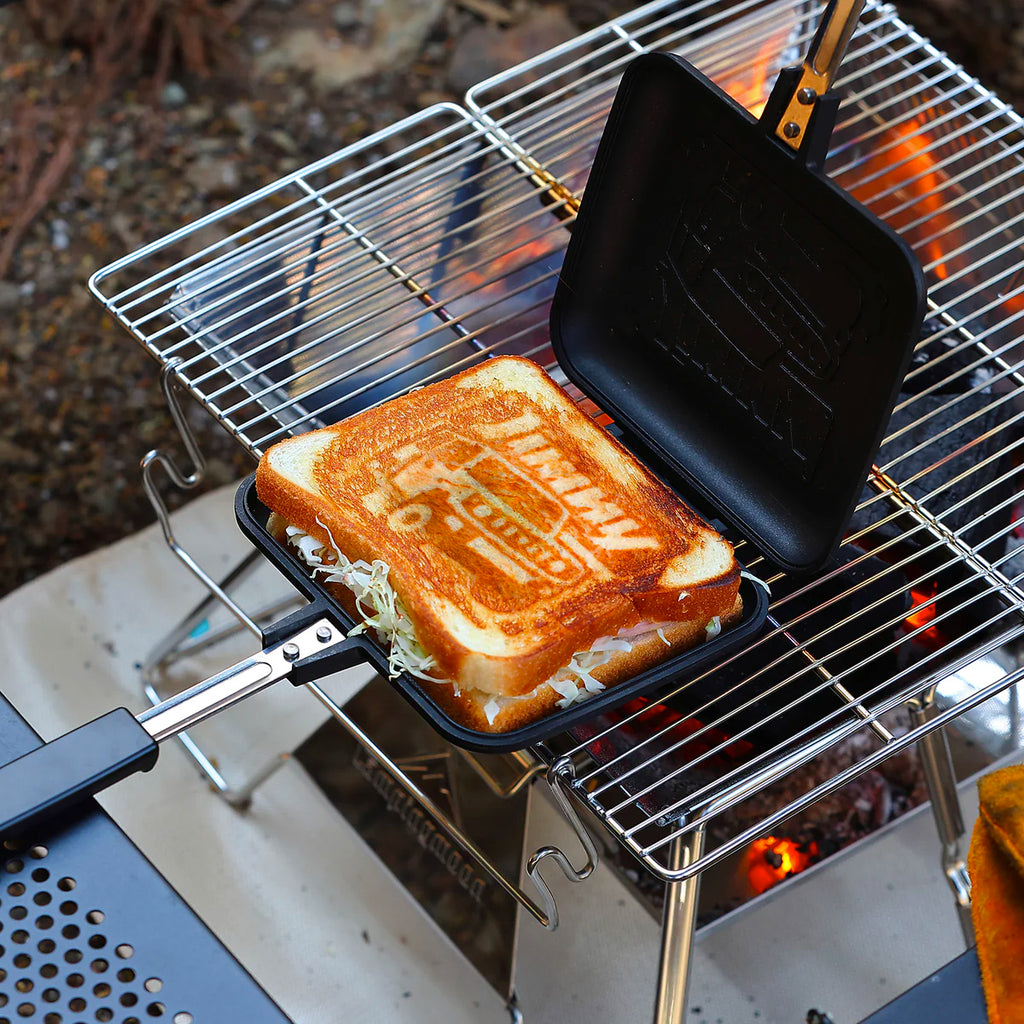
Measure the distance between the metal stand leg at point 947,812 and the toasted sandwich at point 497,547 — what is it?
566 millimetres

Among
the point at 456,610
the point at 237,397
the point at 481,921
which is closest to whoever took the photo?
the point at 456,610

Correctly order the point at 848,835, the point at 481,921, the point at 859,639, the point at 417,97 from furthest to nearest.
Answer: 1. the point at 417,97
2. the point at 848,835
3. the point at 481,921
4. the point at 859,639

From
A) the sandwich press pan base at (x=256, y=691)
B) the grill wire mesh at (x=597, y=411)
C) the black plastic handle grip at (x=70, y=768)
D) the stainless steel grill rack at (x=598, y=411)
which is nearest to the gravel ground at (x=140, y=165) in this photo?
the grill wire mesh at (x=597, y=411)

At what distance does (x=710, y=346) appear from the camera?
1230mm

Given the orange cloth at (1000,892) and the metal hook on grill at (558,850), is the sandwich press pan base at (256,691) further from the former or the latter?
the orange cloth at (1000,892)

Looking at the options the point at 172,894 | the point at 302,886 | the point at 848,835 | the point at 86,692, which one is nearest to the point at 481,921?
the point at 302,886

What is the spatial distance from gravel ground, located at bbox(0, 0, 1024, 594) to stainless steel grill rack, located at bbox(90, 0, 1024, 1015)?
2.89 ft

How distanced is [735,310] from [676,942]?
66 centimetres

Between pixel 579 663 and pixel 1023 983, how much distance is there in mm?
426

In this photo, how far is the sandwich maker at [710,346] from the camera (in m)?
0.98

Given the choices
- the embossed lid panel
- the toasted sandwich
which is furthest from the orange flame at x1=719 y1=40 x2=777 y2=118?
the toasted sandwich

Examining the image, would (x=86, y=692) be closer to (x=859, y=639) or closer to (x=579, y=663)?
(x=579, y=663)

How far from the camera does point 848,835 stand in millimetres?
1806

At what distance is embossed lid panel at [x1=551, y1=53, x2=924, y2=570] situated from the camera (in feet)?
3.49
